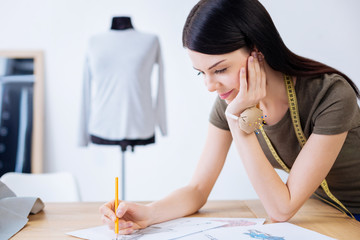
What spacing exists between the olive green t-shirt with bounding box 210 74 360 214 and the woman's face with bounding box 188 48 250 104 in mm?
221

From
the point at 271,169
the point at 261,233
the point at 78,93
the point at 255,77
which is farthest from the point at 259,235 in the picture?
the point at 78,93

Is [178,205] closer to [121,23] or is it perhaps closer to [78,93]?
[121,23]

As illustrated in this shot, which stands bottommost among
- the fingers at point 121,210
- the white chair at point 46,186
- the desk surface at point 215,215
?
the white chair at point 46,186

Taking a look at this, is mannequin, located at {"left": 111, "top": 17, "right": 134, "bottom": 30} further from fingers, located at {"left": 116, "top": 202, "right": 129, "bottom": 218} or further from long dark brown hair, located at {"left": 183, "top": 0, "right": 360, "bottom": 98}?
fingers, located at {"left": 116, "top": 202, "right": 129, "bottom": 218}

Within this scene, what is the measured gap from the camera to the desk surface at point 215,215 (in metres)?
1.11

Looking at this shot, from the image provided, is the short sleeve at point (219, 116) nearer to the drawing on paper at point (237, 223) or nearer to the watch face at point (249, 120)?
the watch face at point (249, 120)

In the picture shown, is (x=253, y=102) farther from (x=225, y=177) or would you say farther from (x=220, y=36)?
(x=225, y=177)

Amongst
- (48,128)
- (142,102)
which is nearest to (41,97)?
(48,128)

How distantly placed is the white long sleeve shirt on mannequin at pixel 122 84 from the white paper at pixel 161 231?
5.57ft

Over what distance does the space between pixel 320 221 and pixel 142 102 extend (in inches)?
74.5

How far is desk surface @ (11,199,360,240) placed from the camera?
1.11m

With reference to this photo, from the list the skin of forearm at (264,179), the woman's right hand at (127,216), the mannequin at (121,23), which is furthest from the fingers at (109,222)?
the mannequin at (121,23)

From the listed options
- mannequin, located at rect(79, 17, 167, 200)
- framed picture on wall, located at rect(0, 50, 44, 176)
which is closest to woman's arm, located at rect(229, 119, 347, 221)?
mannequin, located at rect(79, 17, 167, 200)

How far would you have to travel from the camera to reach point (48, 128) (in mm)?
4020
